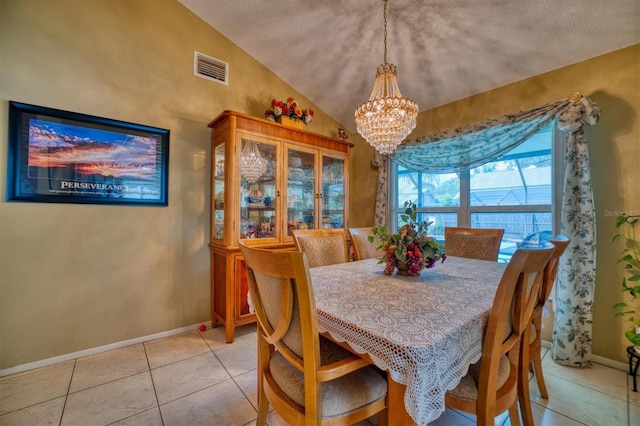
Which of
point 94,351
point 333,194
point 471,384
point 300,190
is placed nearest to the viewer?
point 471,384

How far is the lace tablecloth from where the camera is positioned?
740 mm

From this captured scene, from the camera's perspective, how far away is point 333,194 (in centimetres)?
316

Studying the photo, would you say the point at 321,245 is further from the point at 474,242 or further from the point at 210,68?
the point at 210,68

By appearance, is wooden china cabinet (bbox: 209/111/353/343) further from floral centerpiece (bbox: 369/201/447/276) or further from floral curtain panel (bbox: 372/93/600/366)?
floral curtain panel (bbox: 372/93/600/366)

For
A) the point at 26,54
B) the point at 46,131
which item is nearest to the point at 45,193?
the point at 46,131

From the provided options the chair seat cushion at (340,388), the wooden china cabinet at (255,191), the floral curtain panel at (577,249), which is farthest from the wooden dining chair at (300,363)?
the floral curtain panel at (577,249)

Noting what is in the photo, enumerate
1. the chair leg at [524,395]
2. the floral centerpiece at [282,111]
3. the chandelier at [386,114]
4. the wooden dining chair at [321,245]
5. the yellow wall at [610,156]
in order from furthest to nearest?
1. the floral centerpiece at [282,111]
2. the wooden dining chair at [321,245]
3. the yellow wall at [610,156]
4. the chandelier at [386,114]
5. the chair leg at [524,395]

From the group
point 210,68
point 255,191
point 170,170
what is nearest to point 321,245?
point 255,191

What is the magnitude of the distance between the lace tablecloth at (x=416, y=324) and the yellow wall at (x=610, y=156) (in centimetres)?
133

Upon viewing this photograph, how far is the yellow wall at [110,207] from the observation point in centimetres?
178

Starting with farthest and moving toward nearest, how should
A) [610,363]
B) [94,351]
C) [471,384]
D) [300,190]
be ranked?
[300,190] → [94,351] → [610,363] → [471,384]

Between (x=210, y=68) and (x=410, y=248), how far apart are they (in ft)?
8.22

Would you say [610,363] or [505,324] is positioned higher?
[505,324]

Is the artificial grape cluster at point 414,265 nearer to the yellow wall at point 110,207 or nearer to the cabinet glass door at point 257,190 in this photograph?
the cabinet glass door at point 257,190
